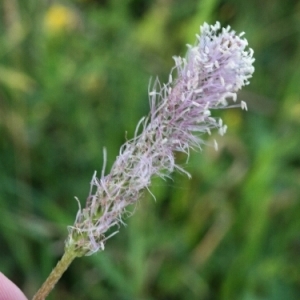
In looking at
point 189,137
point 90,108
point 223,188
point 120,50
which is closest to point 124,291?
point 223,188

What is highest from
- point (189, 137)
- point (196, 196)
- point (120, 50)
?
point (120, 50)

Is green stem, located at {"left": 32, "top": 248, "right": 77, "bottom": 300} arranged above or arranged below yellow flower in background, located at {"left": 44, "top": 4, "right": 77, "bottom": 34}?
below

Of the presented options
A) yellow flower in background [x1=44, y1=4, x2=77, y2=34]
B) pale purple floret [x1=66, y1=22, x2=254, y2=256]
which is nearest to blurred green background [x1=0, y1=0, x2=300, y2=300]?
yellow flower in background [x1=44, y1=4, x2=77, y2=34]

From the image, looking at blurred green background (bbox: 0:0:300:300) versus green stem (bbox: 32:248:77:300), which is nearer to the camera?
green stem (bbox: 32:248:77:300)

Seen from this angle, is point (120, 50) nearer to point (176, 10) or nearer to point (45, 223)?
point (176, 10)

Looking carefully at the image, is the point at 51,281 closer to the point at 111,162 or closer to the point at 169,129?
the point at 169,129

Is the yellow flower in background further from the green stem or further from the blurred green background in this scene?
the green stem

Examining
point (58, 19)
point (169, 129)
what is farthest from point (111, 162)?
point (169, 129)
